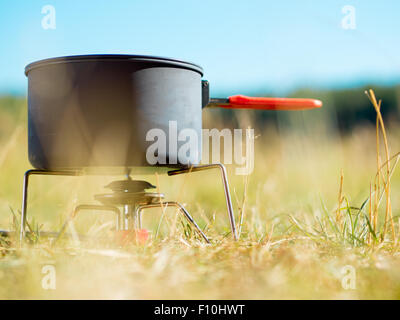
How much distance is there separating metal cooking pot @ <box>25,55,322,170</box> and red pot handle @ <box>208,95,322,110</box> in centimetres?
23

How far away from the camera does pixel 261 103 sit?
64.1 inches

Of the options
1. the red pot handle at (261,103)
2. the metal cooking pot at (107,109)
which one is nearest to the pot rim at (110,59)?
the metal cooking pot at (107,109)

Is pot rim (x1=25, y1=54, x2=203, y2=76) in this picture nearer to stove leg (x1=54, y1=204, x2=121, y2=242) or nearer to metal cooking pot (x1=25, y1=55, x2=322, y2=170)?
metal cooking pot (x1=25, y1=55, x2=322, y2=170)

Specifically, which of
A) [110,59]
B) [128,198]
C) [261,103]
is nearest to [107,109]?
[110,59]

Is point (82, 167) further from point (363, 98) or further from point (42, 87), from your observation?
point (363, 98)

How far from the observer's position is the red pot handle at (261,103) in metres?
1.61

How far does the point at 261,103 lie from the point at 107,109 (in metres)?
0.57

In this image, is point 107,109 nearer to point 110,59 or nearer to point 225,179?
point 110,59

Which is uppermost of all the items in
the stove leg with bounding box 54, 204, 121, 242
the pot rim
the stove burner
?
the pot rim

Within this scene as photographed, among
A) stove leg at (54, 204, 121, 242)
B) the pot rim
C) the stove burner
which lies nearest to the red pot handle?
the pot rim

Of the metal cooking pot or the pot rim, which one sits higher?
the pot rim

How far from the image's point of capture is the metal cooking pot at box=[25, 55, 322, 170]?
52.4 inches

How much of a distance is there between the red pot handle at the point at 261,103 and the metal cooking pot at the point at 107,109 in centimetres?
23
